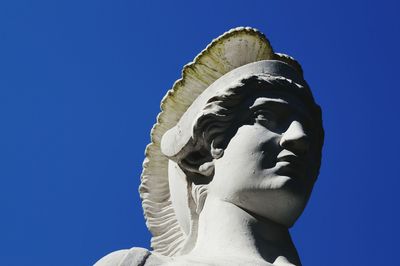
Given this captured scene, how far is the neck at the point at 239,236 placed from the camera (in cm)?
971

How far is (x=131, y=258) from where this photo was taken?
9.42 m

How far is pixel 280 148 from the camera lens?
10086 millimetres

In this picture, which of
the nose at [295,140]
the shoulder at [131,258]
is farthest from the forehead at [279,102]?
the shoulder at [131,258]

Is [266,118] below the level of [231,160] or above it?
above

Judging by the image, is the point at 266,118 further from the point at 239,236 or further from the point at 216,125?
the point at 239,236

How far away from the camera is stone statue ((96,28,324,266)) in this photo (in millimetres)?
9883

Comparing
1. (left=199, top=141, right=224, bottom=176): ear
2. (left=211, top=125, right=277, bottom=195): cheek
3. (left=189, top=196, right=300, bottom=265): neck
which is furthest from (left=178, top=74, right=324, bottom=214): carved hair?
(left=189, top=196, right=300, bottom=265): neck

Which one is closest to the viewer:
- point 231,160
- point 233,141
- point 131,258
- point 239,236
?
point 131,258

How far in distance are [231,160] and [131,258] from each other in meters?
1.35

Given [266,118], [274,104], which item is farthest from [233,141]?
[274,104]

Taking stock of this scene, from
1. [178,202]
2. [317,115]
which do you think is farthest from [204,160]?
[317,115]

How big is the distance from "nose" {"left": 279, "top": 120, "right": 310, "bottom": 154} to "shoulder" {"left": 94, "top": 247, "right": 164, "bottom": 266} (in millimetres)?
1535

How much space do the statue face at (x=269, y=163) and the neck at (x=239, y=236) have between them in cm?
8

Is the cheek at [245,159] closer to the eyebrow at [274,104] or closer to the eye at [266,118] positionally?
the eye at [266,118]
